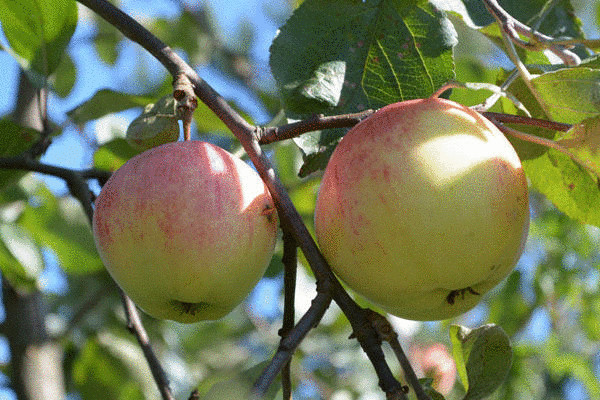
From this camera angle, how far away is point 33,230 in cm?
156

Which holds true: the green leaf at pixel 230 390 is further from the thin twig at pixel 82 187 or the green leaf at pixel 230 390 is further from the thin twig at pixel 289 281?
the thin twig at pixel 82 187

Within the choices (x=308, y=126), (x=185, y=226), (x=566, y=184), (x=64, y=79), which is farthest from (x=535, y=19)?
(x=64, y=79)

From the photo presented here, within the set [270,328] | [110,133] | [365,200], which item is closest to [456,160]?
[365,200]

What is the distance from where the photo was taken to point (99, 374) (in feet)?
5.84

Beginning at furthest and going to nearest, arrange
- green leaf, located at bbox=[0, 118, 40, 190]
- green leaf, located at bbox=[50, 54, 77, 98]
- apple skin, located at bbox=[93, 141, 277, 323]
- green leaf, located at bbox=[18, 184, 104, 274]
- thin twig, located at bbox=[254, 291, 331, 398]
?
green leaf, located at bbox=[50, 54, 77, 98] < green leaf, located at bbox=[18, 184, 104, 274] < green leaf, located at bbox=[0, 118, 40, 190] < apple skin, located at bbox=[93, 141, 277, 323] < thin twig, located at bbox=[254, 291, 331, 398]

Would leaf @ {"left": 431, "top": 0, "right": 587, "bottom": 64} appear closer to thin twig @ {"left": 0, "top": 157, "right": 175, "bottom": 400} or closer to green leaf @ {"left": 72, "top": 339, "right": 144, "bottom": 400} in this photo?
thin twig @ {"left": 0, "top": 157, "right": 175, "bottom": 400}

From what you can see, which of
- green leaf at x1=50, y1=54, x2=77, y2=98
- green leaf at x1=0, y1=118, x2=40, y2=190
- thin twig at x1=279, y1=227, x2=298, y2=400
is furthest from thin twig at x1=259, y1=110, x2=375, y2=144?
green leaf at x1=50, y1=54, x2=77, y2=98

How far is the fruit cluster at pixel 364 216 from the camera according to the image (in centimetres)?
71

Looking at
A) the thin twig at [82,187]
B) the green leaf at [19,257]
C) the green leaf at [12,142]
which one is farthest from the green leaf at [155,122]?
the green leaf at [19,257]

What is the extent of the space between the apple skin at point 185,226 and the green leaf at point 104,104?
52 centimetres

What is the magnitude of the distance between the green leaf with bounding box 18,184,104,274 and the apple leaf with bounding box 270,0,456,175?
714mm

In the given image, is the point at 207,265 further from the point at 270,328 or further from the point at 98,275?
the point at 270,328

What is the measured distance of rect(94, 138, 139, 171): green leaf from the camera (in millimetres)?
1437

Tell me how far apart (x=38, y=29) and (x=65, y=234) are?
0.46 m
